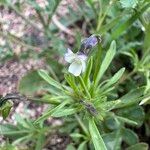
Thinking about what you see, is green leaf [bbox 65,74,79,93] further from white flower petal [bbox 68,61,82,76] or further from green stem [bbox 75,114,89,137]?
green stem [bbox 75,114,89,137]

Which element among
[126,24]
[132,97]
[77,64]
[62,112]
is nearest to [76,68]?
[77,64]

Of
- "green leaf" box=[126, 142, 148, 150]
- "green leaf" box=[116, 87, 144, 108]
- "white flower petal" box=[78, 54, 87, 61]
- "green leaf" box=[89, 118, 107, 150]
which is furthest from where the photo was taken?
"green leaf" box=[126, 142, 148, 150]

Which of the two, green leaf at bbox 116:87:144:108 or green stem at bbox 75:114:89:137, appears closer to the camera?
green leaf at bbox 116:87:144:108

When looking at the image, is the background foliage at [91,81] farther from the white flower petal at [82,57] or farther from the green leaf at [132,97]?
the white flower petal at [82,57]

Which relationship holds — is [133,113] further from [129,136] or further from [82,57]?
[82,57]

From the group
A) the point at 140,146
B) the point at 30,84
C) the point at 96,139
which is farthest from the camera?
the point at 30,84

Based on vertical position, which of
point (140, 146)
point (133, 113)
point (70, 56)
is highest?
point (70, 56)

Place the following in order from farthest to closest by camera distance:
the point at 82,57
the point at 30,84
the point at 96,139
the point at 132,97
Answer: the point at 30,84 < the point at 132,97 < the point at 96,139 < the point at 82,57

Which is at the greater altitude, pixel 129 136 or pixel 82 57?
pixel 82 57

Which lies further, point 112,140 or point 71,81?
point 112,140

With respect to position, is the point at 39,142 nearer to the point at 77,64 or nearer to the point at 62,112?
the point at 62,112

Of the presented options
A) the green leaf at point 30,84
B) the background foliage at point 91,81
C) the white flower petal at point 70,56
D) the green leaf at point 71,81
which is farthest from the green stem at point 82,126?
the white flower petal at point 70,56

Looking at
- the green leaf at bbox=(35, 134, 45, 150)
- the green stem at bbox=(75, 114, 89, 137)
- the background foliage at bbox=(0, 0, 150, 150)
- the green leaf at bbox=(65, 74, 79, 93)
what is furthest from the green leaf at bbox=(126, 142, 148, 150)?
the green leaf at bbox=(65, 74, 79, 93)
